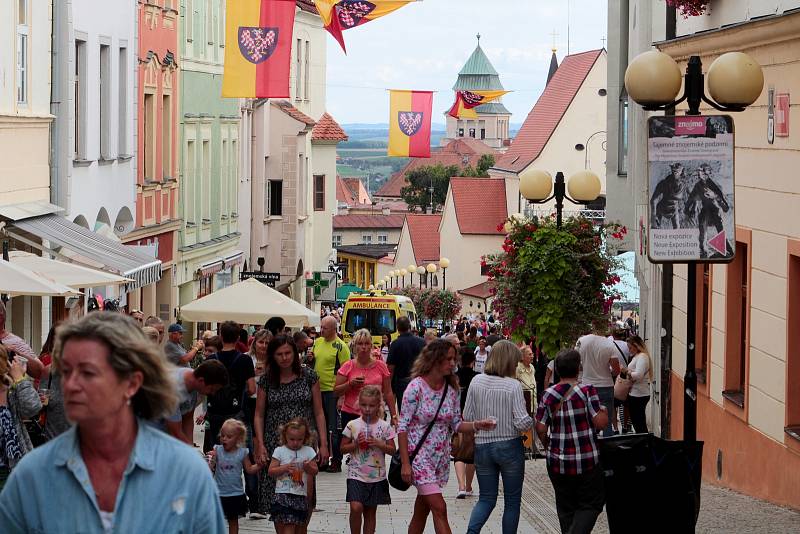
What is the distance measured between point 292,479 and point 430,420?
972 mm

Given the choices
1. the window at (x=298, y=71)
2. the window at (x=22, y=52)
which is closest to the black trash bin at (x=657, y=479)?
the window at (x=22, y=52)

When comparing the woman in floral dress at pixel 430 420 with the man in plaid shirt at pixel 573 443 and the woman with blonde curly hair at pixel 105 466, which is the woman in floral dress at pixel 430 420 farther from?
the woman with blonde curly hair at pixel 105 466

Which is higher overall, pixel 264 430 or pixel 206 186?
pixel 206 186

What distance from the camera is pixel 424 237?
117 meters

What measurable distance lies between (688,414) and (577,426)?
0.69 metres

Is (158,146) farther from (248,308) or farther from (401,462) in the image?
(401,462)

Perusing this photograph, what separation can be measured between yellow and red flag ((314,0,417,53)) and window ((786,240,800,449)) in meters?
14.2

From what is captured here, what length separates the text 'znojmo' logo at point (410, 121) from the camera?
4228cm

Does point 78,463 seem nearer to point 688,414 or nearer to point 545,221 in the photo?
point 688,414

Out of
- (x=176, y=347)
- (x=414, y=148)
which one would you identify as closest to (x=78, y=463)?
(x=176, y=347)

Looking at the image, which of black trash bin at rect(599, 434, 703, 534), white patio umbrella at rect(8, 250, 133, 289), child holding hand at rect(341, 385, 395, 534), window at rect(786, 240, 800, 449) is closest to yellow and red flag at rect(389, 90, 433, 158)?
white patio umbrella at rect(8, 250, 133, 289)

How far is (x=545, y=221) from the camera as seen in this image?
736 inches

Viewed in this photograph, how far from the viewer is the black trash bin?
884cm

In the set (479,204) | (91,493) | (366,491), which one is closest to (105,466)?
(91,493)
